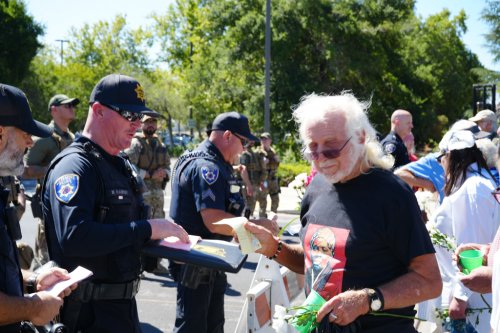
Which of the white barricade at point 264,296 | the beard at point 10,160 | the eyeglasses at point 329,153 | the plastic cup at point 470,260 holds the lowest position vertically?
the white barricade at point 264,296

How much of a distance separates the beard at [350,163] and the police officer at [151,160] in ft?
20.4

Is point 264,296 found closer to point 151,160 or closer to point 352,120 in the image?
point 352,120

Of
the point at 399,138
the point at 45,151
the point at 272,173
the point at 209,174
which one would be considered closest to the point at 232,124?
the point at 209,174

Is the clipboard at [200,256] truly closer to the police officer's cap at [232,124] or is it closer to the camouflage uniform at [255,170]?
the police officer's cap at [232,124]

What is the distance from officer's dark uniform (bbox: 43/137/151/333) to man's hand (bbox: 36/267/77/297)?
0.49 ft

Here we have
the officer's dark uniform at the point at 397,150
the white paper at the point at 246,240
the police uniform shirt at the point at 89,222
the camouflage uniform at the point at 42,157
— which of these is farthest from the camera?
the officer's dark uniform at the point at 397,150

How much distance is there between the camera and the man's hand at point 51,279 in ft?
8.96

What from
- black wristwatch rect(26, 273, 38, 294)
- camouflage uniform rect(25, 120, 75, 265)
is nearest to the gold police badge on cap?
black wristwatch rect(26, 273, 38, 294)

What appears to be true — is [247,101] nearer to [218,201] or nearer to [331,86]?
[331,86]

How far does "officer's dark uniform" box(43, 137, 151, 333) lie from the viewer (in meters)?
2.90

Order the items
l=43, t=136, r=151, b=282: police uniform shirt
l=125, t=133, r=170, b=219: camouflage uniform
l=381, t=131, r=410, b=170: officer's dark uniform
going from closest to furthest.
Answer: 1. l=43, t=136, r=151, b=282: police uniform shirt
2. l=381, t=131, r=410, b=170: officer's dark uniform
3. l=125, t=133, r=170, b=219: camouflage uniform

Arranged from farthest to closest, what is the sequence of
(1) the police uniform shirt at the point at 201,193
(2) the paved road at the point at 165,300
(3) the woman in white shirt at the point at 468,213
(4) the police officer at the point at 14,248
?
1. (2) the paved road at the point at 165,300
2. (1) the police uniform shirt at the point at 201,193
3. (3) the woman in white shirt at the point at 468,213
4. (4) the police officer at the point at 14,248

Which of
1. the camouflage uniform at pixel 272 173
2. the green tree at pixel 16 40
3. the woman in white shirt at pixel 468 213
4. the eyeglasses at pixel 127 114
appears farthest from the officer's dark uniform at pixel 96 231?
the green tree at pixel 16 40

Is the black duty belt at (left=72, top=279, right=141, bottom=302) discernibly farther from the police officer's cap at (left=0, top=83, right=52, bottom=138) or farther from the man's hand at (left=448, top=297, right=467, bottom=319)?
the man's hand at (left=448, top=297, right=467, bottom=319)
